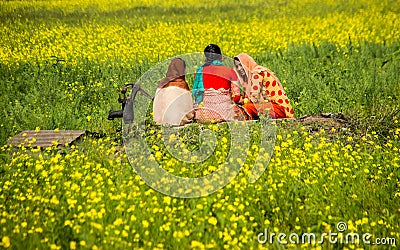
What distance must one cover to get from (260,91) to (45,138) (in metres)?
2.86

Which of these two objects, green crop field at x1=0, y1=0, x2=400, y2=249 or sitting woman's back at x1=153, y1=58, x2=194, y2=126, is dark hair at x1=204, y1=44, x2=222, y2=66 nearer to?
sitting woman's back at x1=153, y1=58, x2=194, y2=126

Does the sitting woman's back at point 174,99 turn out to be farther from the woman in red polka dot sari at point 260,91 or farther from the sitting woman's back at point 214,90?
the woman in red polka dot sari at point 260,91

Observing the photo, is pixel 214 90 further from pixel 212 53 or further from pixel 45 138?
pixel 45 138

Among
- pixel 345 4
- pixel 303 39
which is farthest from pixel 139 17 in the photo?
pixel 345 4

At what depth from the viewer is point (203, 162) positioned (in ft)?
19.7

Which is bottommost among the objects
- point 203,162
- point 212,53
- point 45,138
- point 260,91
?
point 203,162

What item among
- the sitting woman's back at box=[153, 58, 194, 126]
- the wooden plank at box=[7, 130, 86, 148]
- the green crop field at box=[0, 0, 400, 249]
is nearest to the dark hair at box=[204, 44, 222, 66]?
the sitting woman's back at box=[153, 58, 194, 126]

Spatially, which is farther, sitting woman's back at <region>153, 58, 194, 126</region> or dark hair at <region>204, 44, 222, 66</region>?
dark hair at <region>204, 44, 222, 66</region>

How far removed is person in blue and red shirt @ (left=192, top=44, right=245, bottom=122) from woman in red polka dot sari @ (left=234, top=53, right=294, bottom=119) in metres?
0.25

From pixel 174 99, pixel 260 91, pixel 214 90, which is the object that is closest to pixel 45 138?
pixel 174 99

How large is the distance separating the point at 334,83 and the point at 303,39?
157 inches

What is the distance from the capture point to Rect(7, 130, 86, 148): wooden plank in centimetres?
654

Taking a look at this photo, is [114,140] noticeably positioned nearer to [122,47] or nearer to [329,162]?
[329,162]

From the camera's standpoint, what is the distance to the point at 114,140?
6.94m
